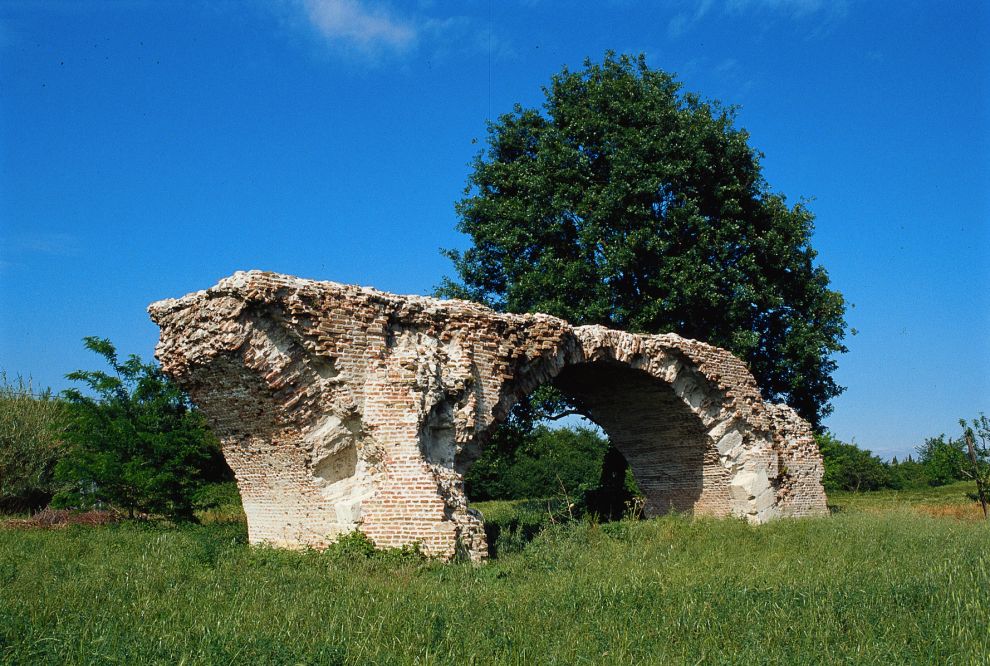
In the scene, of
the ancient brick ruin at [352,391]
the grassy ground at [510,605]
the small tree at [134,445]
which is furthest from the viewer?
the small tree at [134,445]

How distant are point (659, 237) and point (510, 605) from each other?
1125 centimetres

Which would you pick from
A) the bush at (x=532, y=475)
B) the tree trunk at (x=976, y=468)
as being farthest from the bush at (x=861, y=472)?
the tree trunk at (x=976, y=468)

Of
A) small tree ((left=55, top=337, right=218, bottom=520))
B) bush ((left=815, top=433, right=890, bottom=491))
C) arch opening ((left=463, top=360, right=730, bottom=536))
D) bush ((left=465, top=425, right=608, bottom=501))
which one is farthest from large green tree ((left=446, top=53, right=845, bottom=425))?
bush ((left=815, top=433, right=890, bottom=491))

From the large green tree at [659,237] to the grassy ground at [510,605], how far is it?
720 centimetres

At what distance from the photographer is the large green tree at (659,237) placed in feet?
51.8

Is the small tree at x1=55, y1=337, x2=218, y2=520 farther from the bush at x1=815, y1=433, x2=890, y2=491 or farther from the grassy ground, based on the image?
the bush at x1=815, y1=433, x2=890, y2=491

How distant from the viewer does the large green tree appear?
51.8ft

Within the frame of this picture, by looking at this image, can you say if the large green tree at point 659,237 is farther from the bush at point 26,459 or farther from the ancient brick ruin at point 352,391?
the bush at point 26,459

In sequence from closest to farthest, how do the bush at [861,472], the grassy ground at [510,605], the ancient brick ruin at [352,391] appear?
the grassy ground at [510,605] < the ancient brick ruin at [352,391] < the bush at [861,472]

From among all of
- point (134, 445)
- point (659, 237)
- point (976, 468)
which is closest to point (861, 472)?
point (976, 468)

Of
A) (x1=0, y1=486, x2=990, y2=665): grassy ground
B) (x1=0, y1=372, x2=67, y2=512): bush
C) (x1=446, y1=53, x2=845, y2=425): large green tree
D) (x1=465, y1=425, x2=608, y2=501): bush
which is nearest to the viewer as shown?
(x1=0, y1=486, x2=990, y2=665): grassy ground

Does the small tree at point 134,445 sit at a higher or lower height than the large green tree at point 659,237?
lower

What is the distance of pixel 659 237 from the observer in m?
15.8

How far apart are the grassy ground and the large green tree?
7202 mm
